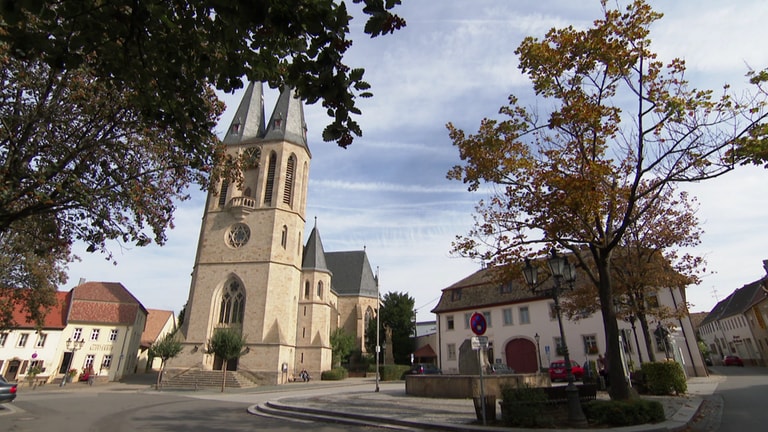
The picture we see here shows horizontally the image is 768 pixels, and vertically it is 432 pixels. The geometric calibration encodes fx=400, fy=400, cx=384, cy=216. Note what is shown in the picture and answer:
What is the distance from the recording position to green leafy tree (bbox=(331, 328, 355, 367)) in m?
41.3

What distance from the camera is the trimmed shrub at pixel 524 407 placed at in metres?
8.81

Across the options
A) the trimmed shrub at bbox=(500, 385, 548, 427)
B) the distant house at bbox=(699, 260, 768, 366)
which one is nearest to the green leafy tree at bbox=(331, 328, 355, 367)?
the trimmed shrub at bbox=(500, 385, 548, 427)

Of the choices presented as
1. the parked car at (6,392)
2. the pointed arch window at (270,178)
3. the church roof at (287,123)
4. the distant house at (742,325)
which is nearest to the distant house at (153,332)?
the pointed arch window at (270,178)

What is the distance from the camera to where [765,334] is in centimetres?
3925

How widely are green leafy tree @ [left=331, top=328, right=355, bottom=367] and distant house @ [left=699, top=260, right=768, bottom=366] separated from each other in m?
37.1

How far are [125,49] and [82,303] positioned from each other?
155ft

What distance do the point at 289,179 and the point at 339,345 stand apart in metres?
17.8

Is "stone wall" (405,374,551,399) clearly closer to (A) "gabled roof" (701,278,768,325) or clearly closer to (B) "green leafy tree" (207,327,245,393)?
(B) "green leafy tree" (207,327,245,393)

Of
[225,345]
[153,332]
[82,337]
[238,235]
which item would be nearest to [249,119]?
[238,235]

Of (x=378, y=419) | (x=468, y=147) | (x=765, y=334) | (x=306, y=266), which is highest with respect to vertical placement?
(x=306, y=266)

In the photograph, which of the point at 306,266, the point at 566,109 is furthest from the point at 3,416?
the point at 306,266

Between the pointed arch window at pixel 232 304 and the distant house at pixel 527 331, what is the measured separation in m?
17.8

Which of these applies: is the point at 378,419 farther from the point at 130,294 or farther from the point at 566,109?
the point at 130,294

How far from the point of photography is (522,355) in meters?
32.5
